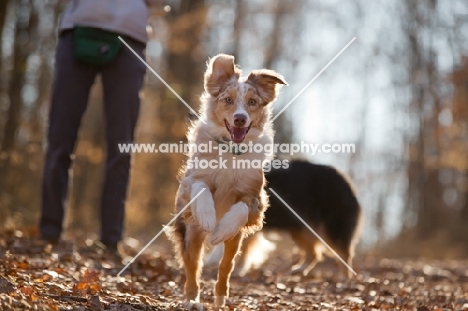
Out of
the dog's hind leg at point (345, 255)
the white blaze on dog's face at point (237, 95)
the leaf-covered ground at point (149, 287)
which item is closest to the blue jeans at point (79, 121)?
the leaf-covered ground at point (149, 287)

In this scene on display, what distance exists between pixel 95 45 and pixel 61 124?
0.81 m

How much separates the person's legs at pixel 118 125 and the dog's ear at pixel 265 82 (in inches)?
58.6

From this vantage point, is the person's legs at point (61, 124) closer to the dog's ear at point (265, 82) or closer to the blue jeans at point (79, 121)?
the blue jeans at point (79, 121)

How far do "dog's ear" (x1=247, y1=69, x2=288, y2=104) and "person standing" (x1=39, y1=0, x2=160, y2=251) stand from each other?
1523 mm

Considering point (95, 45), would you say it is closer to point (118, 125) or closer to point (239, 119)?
point (118, 125)

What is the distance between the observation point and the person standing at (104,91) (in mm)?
5965

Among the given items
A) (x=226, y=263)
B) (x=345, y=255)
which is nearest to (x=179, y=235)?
(x=226, y=263)

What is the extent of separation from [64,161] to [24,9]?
20.9ft

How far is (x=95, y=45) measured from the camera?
588 centimetres

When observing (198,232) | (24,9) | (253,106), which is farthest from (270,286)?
(24,9)

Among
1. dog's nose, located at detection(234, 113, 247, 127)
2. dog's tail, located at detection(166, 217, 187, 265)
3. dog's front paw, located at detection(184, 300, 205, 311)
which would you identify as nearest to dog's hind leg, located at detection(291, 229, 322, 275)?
dog's tail, located at detection(166, 217, 187, 265)

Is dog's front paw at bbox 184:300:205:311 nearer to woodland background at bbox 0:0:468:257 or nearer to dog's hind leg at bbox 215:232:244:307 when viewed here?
dog's hind leg at bbox 215:232:244:307

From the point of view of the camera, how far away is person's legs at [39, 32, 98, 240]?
6.00 meters

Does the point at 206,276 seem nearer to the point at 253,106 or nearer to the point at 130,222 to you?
the point at 253,106
